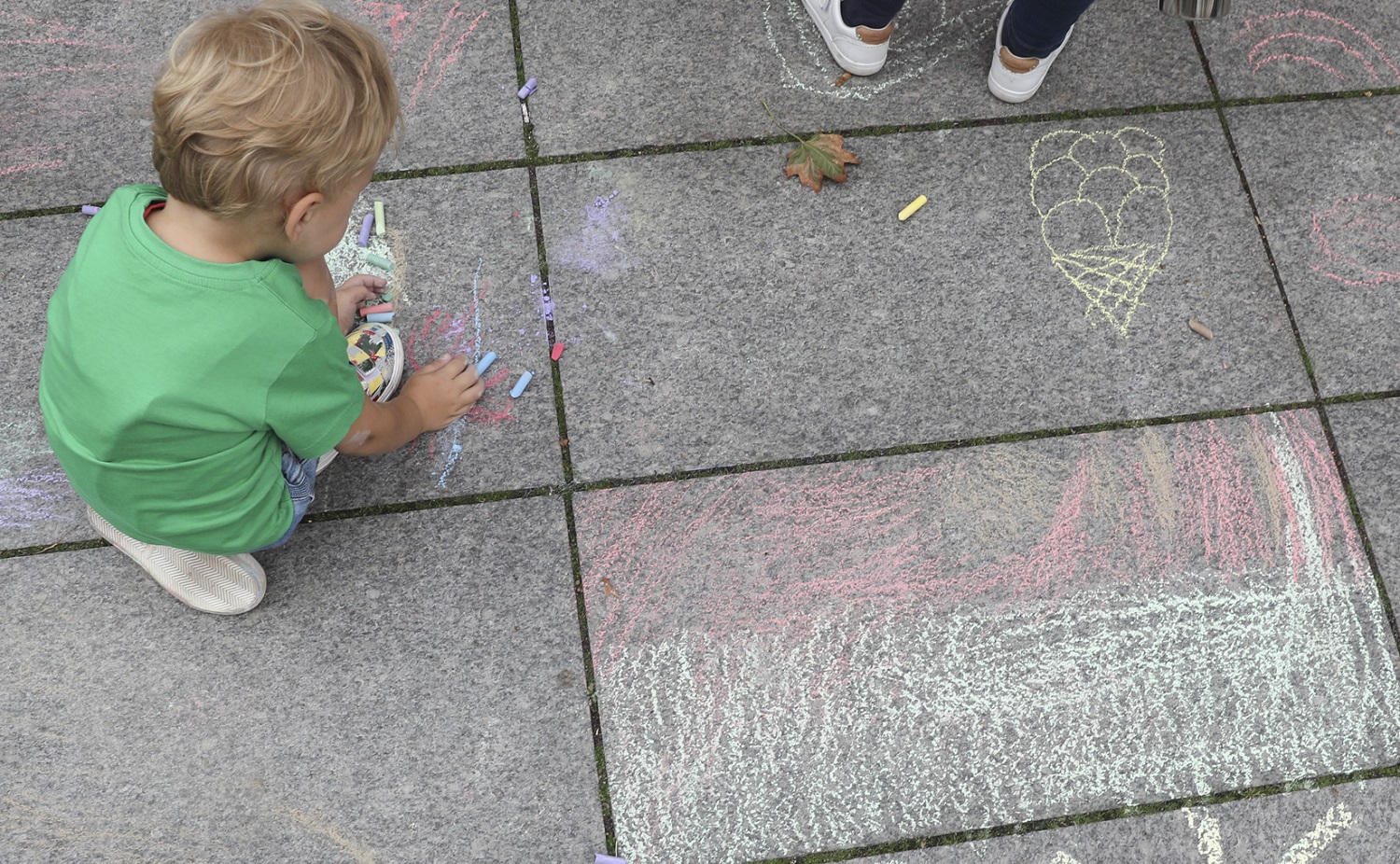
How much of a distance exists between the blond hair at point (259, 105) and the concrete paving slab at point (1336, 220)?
253 centimetres

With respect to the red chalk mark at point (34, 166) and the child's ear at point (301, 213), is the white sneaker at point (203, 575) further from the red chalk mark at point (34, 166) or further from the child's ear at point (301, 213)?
the red chalk mark at point (34, 166)

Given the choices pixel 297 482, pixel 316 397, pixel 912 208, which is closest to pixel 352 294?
pixel 297 482

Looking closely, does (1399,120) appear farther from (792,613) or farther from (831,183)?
(792,613)

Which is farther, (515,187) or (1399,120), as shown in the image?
(1399,120)

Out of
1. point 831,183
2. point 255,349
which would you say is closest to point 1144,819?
point 831,183

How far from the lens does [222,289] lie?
1.90 meters

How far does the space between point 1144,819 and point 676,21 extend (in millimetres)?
2514

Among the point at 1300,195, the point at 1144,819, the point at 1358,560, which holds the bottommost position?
the point at 1144,819

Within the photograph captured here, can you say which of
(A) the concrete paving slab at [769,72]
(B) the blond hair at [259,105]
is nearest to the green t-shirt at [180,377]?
(B) the blond hair at [259,105]

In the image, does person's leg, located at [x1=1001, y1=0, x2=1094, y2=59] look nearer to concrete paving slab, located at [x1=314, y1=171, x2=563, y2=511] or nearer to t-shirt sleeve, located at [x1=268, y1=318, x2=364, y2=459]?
concrete paving slab, located at [x1=314, y1=171, x2=563, y2=511]

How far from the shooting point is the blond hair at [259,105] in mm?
1763

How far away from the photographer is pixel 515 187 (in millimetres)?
2912

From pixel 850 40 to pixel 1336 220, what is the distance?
1.49m

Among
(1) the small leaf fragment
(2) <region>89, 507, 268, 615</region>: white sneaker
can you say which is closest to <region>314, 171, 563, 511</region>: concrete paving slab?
(2) <region>89, 507, 268, 615</region>: white sneaker
